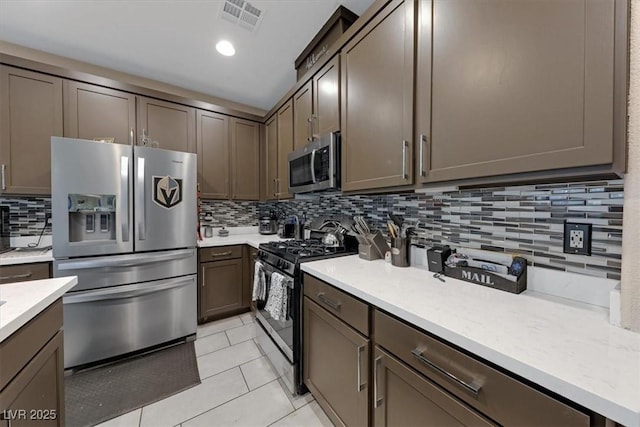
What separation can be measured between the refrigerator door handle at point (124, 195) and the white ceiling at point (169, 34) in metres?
1.05

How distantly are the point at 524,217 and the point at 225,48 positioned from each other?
252 cm

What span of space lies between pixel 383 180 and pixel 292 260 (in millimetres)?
759

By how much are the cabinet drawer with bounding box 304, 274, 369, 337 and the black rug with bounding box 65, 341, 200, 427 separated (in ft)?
3.75

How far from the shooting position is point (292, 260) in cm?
150

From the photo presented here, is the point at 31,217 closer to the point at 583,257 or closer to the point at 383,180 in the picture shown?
the point at 383,180

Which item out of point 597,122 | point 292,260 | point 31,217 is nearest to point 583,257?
point 597,122

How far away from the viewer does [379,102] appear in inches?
51.9

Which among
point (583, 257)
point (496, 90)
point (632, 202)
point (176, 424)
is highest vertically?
point (496, 90)

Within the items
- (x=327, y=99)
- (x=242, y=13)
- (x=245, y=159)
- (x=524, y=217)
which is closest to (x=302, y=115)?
(x=327, y=99)

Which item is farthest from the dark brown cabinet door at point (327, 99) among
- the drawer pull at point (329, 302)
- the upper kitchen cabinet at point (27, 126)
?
the upper kitchen cabinet at point (27, 126)

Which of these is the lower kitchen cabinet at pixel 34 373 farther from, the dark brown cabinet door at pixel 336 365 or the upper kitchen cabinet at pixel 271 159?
the upper kitchen cabinet at pixel 271 159

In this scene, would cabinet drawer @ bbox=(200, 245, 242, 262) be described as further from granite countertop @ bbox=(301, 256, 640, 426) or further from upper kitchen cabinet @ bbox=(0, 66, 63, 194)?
granite countertop @ bbox=(301, 256, 640, 426)

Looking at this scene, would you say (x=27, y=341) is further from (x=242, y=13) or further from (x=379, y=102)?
(x=242, y=13)

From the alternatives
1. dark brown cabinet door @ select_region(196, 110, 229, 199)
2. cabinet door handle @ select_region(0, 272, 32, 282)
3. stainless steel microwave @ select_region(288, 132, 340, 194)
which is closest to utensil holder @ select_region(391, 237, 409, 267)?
stainless steel microwave @ select_region(288, 132, 340, 194)
